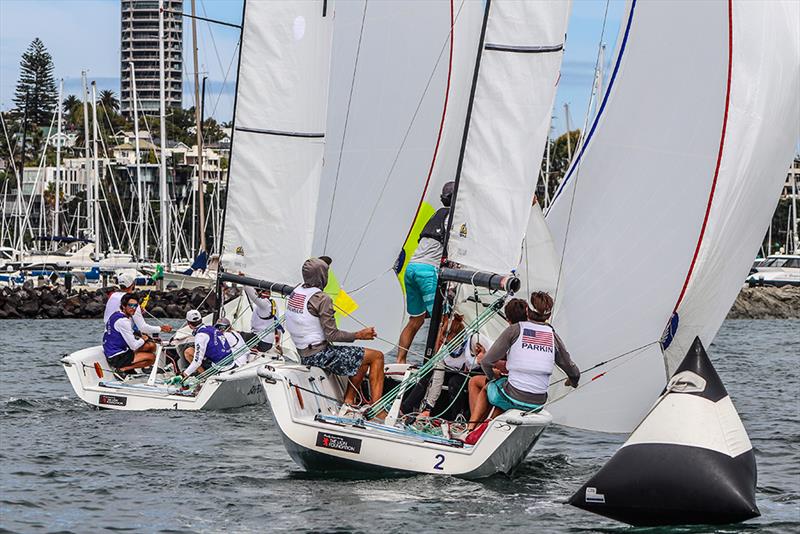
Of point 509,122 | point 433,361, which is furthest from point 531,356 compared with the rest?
point 509,122

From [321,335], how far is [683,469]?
3.50 meters

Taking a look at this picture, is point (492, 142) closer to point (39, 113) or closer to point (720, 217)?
point (720, 217)

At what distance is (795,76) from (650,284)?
6.55ft

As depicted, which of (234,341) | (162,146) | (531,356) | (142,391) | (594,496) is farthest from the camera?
(162,146)

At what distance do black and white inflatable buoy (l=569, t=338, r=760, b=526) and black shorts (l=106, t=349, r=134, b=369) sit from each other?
24.8 ft

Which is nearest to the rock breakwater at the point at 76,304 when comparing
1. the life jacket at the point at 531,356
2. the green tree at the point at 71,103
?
the life jacket at the point at 531,356

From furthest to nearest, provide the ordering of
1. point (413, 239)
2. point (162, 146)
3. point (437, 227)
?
point (162, 146) → point (413, 239) → point (437, 227)

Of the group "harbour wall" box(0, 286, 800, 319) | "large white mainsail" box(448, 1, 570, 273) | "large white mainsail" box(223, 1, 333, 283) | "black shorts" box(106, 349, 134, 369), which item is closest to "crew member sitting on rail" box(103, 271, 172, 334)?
"black shorts" box(106, 349, 134, 369)

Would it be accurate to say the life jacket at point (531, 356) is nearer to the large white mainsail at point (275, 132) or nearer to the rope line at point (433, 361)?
the rope line at point (433, 361)

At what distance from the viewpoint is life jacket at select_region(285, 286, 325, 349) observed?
38.9 ft

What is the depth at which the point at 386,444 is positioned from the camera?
10.9 metres

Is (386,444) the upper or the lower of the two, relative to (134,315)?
upper

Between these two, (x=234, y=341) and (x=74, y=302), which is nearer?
(x=234, y=341)

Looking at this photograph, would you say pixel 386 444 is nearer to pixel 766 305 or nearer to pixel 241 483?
pixel 241 483
